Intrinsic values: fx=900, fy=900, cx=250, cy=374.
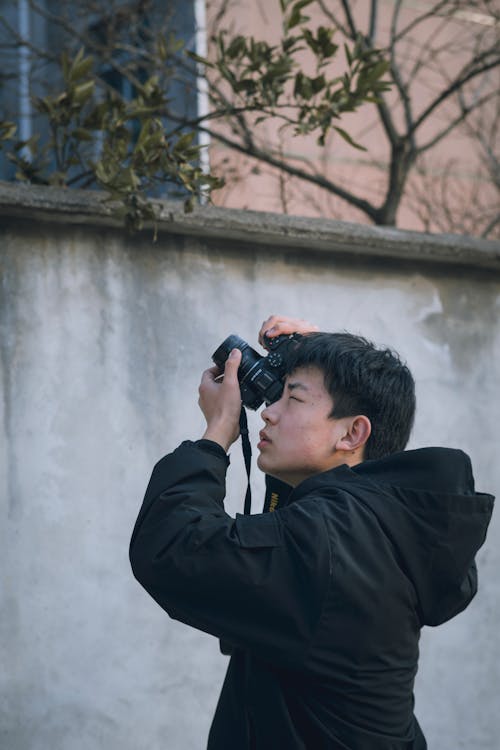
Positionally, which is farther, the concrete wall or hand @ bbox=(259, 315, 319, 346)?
the concrete wall

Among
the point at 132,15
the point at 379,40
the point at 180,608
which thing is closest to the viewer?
the point at 180,608

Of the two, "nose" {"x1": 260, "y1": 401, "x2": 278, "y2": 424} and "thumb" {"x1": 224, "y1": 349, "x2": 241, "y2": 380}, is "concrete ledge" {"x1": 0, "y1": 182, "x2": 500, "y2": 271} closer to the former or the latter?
"thumb" {"x1": 224, "y1": 349, "x2": 241, "y2": 380}

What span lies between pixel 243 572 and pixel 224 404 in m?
0.40

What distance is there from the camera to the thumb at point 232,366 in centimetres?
188

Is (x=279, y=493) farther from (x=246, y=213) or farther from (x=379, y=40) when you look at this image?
(x=379, y=40)

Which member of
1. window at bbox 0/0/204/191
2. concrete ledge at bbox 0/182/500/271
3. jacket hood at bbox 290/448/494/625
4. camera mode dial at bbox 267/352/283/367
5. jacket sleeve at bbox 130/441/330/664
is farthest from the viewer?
window at bbox 0/0/204/191

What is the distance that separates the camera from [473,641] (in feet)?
10.6

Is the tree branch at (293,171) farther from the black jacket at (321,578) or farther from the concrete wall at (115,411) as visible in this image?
the black jacket at (321,578)

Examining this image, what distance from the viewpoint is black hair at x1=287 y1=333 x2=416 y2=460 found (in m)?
1.86

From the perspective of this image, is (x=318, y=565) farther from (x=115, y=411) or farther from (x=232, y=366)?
(x=115, y=411)

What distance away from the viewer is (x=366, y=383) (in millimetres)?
1868

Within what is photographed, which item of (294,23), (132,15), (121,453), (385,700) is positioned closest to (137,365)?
(121,453)

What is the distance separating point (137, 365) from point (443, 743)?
1.71 meters

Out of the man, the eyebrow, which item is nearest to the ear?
the man
